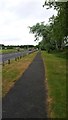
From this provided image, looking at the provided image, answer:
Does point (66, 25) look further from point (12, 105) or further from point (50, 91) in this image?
point (12, 105)

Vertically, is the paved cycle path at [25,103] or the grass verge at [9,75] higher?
the paved cycle path at [25,103]

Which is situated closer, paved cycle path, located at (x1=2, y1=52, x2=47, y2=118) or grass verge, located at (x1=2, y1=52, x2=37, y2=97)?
paved cycle path, located at (x1=2, y1=52, x2=47, y2=118)

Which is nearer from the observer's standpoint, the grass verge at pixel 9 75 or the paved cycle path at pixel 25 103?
the paved cycle path at pixel 25 103

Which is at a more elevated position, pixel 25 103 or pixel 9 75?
pixel 25 103

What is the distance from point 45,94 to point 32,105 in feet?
9.03

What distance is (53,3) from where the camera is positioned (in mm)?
33656

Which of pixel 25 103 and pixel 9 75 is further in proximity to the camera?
pixel 9 75

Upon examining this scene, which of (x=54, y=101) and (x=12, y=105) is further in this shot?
(x=54, y=101)

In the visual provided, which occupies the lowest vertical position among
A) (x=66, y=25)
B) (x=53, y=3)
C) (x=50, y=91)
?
(x=50, y=91)

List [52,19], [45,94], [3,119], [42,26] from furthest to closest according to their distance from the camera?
[42,26], [52,19], [45,94], [3,119]

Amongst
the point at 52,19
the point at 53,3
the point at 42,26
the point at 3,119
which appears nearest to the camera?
→ the point at 3,119

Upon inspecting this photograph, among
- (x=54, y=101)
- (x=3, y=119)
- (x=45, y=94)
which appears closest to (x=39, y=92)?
(x=45, y=94)

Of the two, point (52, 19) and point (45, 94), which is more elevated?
point (52, 19)

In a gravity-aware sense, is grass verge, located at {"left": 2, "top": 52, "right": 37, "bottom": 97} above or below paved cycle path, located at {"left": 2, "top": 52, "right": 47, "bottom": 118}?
below
